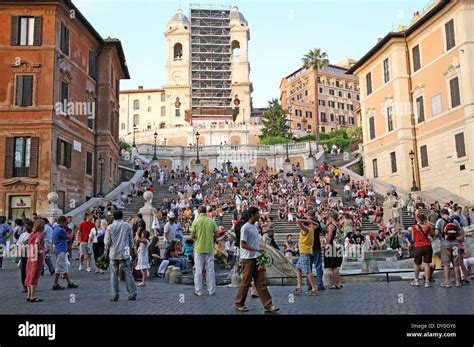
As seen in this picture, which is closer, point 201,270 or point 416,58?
point 201,270

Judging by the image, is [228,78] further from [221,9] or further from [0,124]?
[0,124]

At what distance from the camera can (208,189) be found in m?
35.3

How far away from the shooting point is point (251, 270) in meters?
8.08

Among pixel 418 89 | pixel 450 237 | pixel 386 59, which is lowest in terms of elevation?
pixel 450 237

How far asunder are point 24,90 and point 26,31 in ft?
11.7

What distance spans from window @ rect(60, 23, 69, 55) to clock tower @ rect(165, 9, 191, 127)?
204ft

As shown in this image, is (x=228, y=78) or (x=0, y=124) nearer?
(x=0, y=124)

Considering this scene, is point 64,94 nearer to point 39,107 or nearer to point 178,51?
point 39,107

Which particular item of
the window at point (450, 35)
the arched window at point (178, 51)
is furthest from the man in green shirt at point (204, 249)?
the arched window at point (178, 51)

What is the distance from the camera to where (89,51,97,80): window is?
33.3 m

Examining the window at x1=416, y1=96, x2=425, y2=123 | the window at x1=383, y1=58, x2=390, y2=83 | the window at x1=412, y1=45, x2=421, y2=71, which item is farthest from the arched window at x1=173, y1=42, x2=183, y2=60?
the window at x1=416, y1=96, x2=425, y2=123

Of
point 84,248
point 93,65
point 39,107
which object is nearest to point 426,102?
point 93,65
